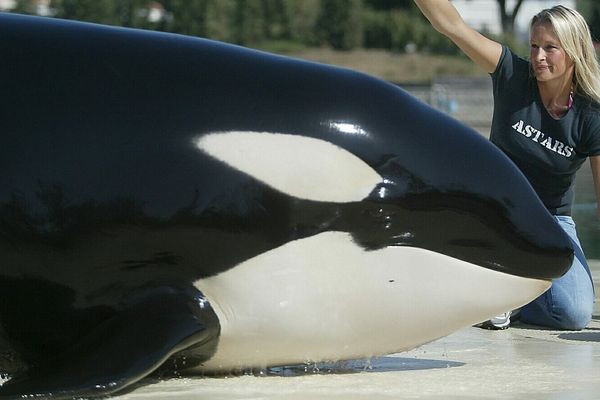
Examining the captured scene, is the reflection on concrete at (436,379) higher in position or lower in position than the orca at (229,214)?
lower

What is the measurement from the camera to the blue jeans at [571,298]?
7219mm

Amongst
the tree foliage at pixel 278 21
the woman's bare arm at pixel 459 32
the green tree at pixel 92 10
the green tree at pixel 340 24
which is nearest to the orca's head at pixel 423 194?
the woman's bare arm at pixel 459 32

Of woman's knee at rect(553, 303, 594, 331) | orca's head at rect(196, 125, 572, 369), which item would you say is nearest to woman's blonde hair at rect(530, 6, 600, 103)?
woman's knee at rect(553, 303, 594, 331)

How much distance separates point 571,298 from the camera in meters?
7.25

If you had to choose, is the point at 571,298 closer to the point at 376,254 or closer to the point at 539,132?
the point at 539,132

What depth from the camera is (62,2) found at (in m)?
56.7

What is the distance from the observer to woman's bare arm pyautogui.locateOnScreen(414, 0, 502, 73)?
688 centimetres

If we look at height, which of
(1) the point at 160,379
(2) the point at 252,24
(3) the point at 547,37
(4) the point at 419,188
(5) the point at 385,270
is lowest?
(1) the point at 160,379

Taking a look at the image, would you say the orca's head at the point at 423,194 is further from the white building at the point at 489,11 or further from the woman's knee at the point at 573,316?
the white building at the point at 489,11

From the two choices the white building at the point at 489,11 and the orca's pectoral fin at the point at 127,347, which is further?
the white building at the point at 489,11

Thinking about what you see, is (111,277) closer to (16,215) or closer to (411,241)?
(16,215)

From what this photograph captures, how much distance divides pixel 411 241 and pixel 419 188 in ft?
0.72

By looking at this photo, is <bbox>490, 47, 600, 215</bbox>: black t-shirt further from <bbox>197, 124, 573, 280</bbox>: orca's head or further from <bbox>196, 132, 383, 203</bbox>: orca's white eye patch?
<bbox>196, 132, 383, 203</bbox>: orca's white eye patch

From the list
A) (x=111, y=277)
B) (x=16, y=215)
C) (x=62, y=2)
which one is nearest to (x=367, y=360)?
(x=111, y=277)
